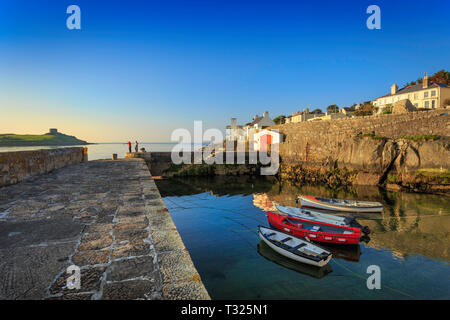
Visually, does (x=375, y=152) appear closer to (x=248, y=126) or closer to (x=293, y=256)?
(x=293, y=256)

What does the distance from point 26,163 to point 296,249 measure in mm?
10916

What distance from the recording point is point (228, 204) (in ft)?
60.0

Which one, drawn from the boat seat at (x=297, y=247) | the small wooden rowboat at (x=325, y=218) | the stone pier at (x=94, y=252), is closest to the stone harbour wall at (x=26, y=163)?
the stone pier at (x=94, y=252)

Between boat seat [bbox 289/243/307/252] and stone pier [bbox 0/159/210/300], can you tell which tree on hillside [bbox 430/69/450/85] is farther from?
stone pier [bbox 0/159/210/300]

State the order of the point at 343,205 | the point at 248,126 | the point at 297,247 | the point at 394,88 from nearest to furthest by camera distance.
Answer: the point at 297,247, the point at 343,205, the point at 394,88, the point at 248,126

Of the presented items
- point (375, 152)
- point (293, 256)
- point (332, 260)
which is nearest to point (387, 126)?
point (375, 152)

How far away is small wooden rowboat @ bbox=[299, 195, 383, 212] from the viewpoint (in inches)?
595

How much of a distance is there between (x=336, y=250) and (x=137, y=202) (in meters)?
9.19

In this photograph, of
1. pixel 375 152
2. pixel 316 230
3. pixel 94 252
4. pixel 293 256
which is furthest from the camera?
pixel 375 152

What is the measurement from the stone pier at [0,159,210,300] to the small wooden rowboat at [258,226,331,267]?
236 inches

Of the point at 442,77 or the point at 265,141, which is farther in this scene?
the point at 442,77

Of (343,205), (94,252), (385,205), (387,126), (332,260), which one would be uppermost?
(387,126)

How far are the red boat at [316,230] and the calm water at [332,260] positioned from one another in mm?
541

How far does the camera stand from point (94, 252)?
9.83ft
